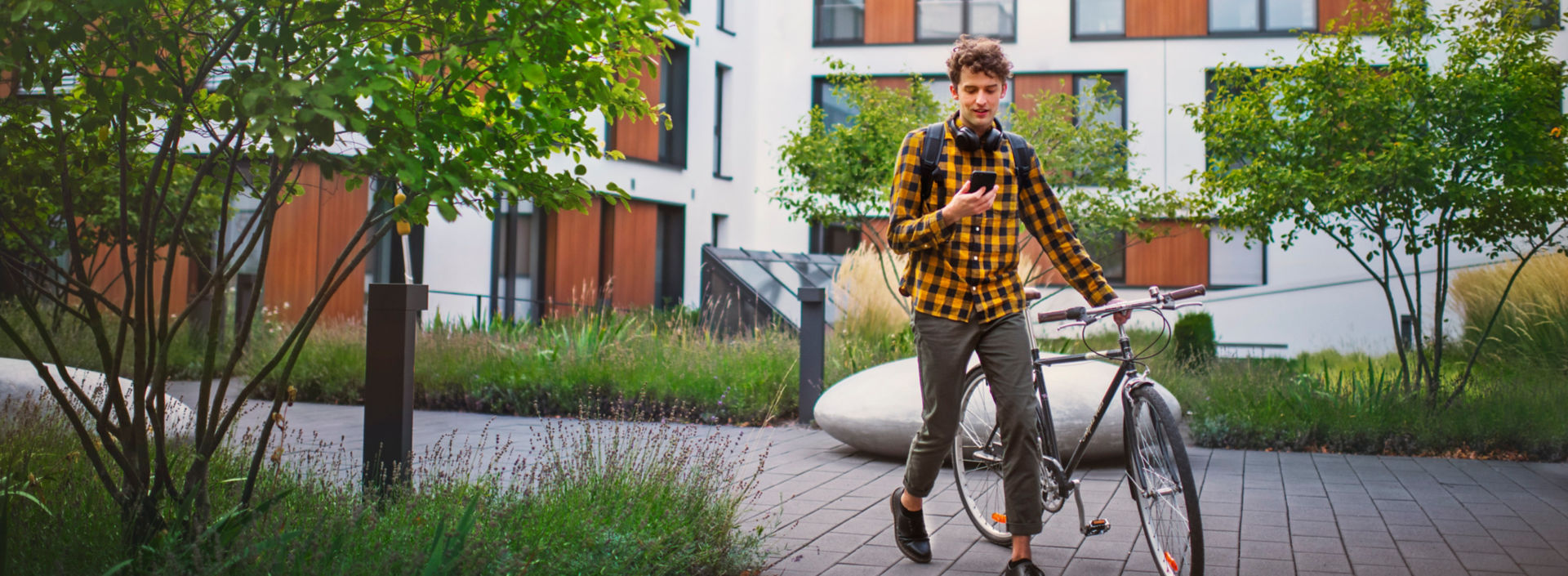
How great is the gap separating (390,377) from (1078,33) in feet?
59.7

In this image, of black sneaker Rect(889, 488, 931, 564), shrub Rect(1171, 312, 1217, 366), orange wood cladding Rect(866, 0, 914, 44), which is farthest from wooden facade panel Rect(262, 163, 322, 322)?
black sneaker Rect(889, 488, 931, 564)

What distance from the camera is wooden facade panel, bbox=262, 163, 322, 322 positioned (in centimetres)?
1482

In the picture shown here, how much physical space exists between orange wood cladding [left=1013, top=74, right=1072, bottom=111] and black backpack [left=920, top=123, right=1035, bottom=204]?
16951mm

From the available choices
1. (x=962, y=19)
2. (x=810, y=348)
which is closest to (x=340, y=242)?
(x=810, y=348)

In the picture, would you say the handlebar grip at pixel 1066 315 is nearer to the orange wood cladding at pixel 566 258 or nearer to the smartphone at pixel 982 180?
the smartphone at pixel 982 180

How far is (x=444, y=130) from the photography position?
2889mm

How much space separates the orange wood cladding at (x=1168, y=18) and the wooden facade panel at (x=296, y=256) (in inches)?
543

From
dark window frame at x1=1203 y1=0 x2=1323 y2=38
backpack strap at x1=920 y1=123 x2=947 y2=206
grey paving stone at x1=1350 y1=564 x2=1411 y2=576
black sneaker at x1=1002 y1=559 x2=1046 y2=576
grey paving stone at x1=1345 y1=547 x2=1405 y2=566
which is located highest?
dark window frame at x1=1203 y1=0 x2=1323 y2=38

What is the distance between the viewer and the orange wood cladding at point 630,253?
1795cm

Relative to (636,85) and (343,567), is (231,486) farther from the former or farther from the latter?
(636,85)

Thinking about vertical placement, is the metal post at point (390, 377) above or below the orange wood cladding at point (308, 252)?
below

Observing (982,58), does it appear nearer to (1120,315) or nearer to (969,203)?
(969,203)

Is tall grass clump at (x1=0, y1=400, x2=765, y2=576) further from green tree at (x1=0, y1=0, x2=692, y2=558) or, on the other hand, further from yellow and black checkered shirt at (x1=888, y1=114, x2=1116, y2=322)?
yellow and black checkered shirt at (x1=888, y1=114, x2=1116, y2=322)

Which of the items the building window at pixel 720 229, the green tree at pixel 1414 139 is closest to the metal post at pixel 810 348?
the green tree at pixel 1414 139
